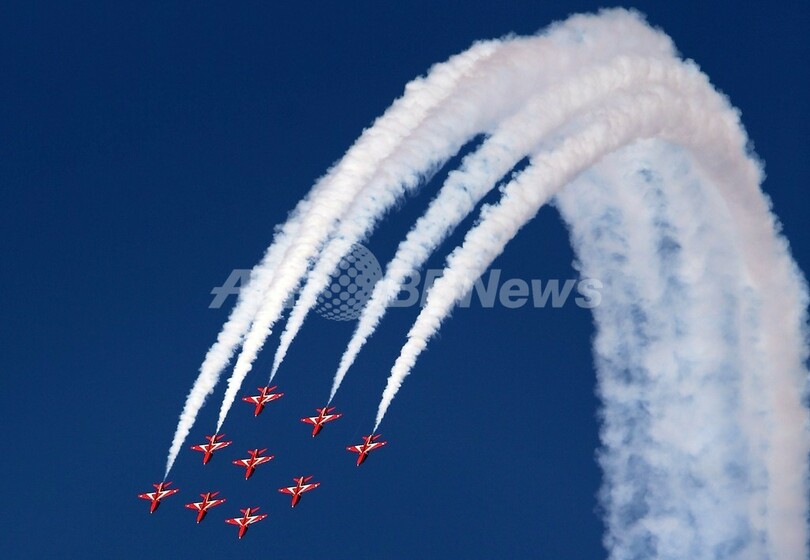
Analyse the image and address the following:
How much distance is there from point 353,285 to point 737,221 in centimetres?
1653

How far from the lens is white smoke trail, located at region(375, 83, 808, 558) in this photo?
61.8 metres

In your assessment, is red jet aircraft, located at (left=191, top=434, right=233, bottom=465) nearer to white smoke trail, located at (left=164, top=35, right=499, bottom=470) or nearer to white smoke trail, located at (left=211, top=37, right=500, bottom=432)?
white smoke trail, located at (left=164, top=35, right=499, bottom=470)

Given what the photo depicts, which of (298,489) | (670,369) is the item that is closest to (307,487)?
(298,489)

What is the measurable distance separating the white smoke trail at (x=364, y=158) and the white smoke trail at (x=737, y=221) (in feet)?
13.8

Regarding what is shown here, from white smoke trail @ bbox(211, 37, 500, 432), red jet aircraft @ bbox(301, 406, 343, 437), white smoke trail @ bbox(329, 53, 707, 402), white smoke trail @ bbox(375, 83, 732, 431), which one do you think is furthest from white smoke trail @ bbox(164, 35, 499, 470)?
red jet aircraft @ bbox(301, 406, 343, 437)

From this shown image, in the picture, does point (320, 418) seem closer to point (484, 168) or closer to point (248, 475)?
point (248, 475)

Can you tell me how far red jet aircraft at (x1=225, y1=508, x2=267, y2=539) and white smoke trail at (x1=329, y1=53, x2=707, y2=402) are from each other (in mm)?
11707

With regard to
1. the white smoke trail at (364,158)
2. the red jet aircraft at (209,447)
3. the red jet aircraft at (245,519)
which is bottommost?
the red jet aircraft at (245,519)

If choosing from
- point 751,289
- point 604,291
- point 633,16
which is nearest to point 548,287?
point 604,291

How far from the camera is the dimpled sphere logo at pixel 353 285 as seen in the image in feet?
229

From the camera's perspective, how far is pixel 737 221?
240ft

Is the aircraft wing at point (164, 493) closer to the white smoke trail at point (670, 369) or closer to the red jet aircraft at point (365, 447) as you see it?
the red jet aircraft at point (365, 447)

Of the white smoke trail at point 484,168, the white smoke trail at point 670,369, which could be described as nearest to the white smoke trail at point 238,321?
the white smoke trail at point 484,168

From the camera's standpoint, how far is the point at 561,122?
2480 inches
